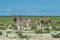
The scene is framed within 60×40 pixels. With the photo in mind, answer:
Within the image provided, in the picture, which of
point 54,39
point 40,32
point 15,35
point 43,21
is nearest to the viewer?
point 54,39

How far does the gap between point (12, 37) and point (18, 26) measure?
6481 mm

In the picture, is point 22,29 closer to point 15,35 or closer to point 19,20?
point 19,20

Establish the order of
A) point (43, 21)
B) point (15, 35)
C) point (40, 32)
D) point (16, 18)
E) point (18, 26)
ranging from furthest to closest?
point (43, 21) < point (16, 18) < point (18, 26) < point (40, 32) < point (15, 35)

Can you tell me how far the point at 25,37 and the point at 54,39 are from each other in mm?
2668

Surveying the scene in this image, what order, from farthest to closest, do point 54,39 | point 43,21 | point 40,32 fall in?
point 43,21, point 40,32, point 54,39

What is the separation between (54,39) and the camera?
25750 millimetres

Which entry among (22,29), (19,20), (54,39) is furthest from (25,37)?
(19,20)

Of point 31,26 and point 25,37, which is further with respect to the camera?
point 31,26

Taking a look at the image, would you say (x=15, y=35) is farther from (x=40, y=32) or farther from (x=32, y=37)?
(x=40, y=32)

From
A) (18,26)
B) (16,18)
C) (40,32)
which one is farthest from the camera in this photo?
(16,18)

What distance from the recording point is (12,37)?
26484mm

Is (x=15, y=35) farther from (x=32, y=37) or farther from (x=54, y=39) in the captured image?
(x=54, y=39)

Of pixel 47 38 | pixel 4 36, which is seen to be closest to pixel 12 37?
pixel 4 36

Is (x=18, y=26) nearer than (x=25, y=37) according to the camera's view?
No
